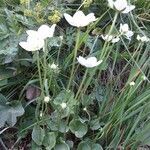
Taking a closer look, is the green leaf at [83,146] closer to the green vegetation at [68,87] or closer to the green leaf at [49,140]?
Answer: the green vegetation at [68,87]

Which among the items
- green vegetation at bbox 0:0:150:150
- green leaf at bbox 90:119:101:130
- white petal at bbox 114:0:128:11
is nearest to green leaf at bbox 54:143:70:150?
green vegetation at bbox 0:0:150:150

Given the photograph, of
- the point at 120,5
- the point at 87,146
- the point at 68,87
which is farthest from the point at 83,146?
the point at 120,5

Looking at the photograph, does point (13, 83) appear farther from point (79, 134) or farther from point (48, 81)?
point (79, 134)

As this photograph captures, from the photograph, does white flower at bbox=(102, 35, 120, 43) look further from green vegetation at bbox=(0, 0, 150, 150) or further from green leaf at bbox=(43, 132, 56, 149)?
green leaf at bbox=(43, 132, 56, 149)

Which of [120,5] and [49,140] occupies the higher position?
[120,5]

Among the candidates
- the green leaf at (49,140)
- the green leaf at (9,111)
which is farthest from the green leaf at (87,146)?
the green leaf at (9,111)

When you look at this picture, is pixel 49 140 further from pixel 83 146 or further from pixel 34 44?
pixel 34 44
